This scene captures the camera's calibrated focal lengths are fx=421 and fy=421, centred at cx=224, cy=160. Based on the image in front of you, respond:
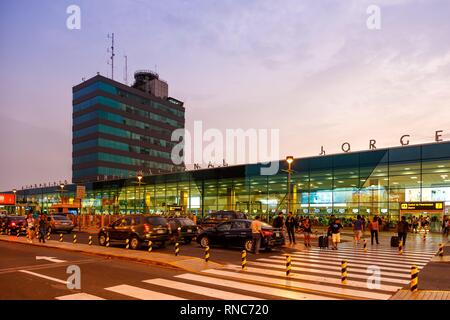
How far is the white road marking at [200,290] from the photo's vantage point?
10.1 metres

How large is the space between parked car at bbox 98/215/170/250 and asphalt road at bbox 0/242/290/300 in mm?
3134

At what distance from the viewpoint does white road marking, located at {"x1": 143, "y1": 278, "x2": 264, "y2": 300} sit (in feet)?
33.1

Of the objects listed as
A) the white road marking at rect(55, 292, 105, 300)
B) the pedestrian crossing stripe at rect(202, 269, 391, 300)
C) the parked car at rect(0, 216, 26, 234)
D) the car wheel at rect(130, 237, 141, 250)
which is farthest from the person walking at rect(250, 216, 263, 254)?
the parked car at rect(0, 216, 26, 234)

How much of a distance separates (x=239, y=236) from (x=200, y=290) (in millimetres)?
10460

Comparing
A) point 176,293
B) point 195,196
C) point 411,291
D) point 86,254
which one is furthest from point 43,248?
point 195,196

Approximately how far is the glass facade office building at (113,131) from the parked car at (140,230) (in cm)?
7591

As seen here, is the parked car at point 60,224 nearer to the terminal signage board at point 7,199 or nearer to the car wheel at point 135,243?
the car wheel at point 135,243

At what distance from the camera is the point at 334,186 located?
4409 centimetres

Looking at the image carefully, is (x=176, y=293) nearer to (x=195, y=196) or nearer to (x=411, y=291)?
(x=411, y=291)

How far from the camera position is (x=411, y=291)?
34.5ft

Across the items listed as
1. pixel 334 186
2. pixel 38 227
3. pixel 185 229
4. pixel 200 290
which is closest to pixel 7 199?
pixel 38 227

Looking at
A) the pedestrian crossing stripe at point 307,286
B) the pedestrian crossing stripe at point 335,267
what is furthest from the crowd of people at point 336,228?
the pedestrian crossing stripe at point 307,286

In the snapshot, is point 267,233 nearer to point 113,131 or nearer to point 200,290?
point 200,290
